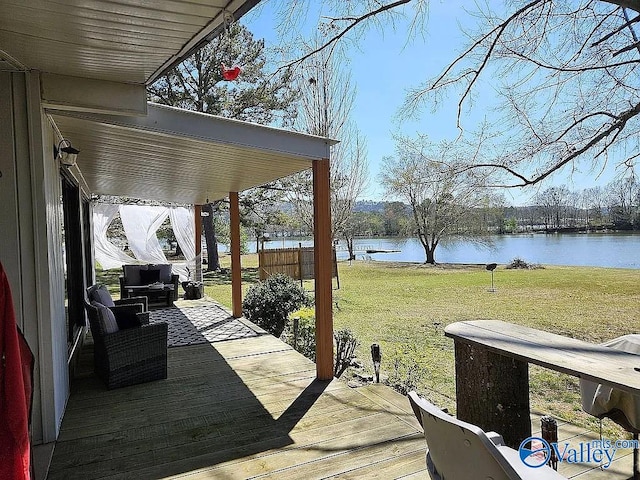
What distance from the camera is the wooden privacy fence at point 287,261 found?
13586mm

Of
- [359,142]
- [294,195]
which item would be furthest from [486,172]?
[294,195]

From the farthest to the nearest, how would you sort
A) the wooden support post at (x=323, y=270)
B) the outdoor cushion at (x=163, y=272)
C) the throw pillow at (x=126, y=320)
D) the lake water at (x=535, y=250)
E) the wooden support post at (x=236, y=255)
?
the lake water at (x=535, y=250) < the outdoor cushion at (x=163, y=272) < the wooden support post at (x=236, y=255) < the throw pillow at (x=126, y=320) < the wooden support post at (x=323, y=270)

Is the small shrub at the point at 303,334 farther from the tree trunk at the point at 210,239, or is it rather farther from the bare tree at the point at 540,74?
the tree trunk at the point at 210,239

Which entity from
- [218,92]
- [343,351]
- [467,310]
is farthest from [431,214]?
[343,351]

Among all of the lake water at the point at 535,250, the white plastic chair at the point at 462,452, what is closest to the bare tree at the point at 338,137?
the lake water at the point at 535,250

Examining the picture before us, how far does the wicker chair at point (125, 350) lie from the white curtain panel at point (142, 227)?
9.15m

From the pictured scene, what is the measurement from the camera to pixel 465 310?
10.3 metres

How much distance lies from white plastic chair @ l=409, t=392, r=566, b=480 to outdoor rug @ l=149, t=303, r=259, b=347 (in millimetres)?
4905

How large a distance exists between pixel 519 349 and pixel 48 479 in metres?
2.76

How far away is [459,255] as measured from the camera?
22203 millimetres

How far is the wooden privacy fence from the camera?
44.6ft

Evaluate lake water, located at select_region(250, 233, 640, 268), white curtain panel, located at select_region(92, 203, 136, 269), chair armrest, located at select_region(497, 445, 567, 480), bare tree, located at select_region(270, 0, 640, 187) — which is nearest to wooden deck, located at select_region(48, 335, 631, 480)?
chair armrest, located at select_region(497, 445, 567, 480)

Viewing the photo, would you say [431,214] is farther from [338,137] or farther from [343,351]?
[343,351]

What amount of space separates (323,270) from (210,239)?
14244 mm
